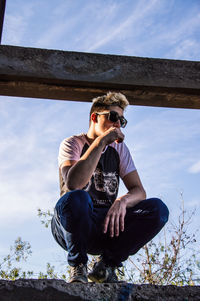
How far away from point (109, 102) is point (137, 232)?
84 centimetres

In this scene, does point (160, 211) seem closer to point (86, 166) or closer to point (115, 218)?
point (115, 218)

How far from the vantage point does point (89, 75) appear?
2.01 metres

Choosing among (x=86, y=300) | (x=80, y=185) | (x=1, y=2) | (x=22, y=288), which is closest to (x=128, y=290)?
(x=86, y=300)

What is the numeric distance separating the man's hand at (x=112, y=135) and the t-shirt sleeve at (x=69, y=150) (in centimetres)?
25

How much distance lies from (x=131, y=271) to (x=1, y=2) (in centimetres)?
443

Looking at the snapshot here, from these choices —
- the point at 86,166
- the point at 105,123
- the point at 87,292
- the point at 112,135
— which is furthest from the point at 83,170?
the point at 87,292

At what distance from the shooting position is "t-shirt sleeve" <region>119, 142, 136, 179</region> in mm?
2625

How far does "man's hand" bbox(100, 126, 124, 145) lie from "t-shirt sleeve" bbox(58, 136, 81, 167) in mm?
252

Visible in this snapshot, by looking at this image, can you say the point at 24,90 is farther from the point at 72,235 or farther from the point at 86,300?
the point at 86,300

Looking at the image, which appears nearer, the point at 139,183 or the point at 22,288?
the point at 22,288

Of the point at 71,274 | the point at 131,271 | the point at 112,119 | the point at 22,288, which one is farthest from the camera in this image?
the point at 131,271

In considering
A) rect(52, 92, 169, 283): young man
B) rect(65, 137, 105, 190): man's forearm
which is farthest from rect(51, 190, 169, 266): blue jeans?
rect(65, 137, 105, 190): man's forearm

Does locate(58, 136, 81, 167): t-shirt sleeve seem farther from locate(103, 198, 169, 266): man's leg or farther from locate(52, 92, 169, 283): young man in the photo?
locate(103, 198, 169, 266): man's leg

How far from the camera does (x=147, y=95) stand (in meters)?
2.14
